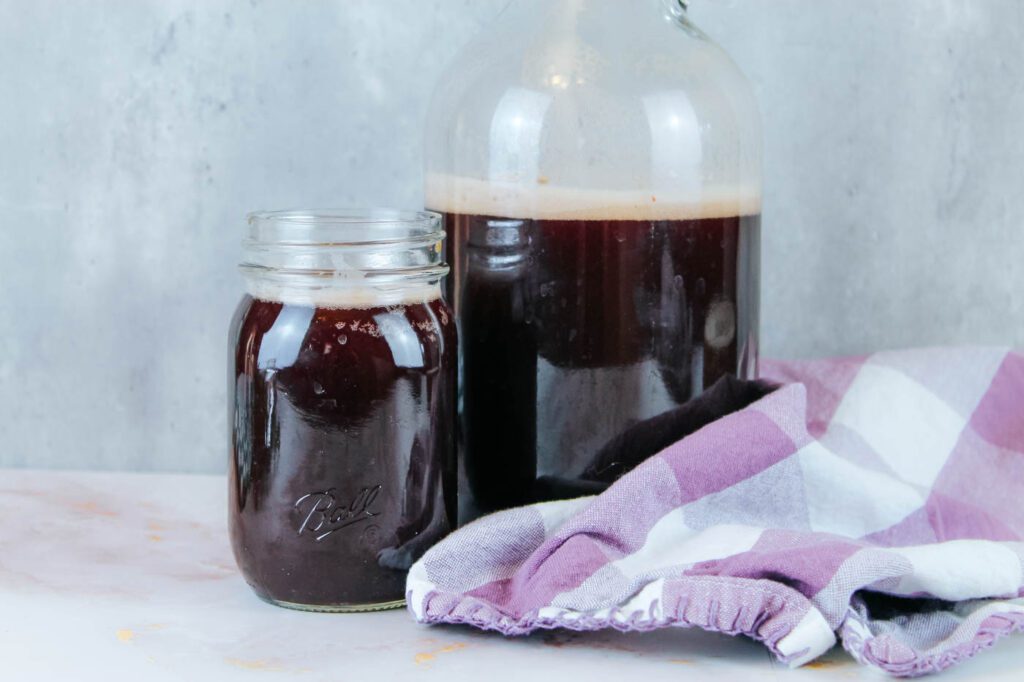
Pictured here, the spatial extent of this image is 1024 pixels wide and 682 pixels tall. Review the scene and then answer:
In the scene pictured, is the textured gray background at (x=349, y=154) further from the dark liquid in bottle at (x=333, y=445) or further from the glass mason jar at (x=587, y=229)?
the dark liquid in bottle at (x=333, y=445)

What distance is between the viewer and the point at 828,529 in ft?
2.95

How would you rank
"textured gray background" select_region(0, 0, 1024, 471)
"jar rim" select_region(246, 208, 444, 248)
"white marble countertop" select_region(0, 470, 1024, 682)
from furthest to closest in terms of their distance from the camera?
"textured gray background" select_region(0, 0, 1024, 471), "jar rim" select_region(246, 208, 444, 248), "white marble countertop" select_region(0, 470, 1024, 682)

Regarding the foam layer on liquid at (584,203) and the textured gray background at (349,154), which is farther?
the textured gray background at (349,154)

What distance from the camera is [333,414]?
0.80 m

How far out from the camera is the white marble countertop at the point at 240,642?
A: 0.73 metres

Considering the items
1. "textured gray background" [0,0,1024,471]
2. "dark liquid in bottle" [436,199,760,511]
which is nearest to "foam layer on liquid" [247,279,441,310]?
"dark liquid in bottle" [436,199,760,511]

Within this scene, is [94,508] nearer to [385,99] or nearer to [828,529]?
[385,99]

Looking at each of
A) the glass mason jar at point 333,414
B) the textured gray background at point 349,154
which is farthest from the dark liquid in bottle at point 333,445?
the textured gray background at point 349,154

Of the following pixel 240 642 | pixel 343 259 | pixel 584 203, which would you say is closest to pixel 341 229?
pixel 343 259

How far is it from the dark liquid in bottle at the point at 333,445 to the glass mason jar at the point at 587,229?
0.10 metres

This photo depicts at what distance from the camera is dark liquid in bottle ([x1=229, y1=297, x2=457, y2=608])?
80 cm

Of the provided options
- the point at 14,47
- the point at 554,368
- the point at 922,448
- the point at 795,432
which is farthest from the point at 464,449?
the point at 14,47

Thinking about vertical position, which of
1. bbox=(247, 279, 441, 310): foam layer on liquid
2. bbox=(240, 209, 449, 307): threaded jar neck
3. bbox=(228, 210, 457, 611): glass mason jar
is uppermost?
bbox=(240, 209, 449, 307): threaded jar neck

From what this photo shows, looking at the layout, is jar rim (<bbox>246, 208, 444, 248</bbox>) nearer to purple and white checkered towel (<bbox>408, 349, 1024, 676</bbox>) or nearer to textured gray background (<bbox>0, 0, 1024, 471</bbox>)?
purple and white checkered towel (<bbox>408, 349, 1024, 676</bbox>)
